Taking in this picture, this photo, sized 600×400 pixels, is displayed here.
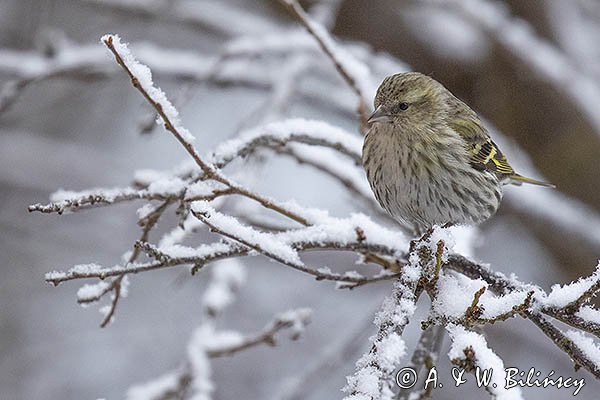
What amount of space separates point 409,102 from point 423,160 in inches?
10.6

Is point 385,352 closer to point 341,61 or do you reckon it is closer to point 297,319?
point 297,319

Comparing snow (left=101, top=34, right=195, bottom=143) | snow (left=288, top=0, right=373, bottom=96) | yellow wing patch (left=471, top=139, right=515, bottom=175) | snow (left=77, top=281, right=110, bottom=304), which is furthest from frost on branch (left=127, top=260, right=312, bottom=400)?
yellow wing patch (left=471, top=139, right=515, bottom=175)

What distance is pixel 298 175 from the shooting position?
7848 mm

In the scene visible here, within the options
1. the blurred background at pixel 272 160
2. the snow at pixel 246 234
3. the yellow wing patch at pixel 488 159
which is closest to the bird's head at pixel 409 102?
the yellow wing patch at pixel 488 159

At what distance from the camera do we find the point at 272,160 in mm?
4020

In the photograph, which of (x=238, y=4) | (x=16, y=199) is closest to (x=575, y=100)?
(x=238, y=4)

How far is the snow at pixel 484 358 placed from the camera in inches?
63.0

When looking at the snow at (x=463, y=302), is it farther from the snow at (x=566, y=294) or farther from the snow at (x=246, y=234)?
the snow at (x=246, y=234)

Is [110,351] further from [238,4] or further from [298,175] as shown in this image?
[238,4]

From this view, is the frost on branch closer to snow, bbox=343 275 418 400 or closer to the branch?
the branch

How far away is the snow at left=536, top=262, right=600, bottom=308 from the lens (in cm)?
176

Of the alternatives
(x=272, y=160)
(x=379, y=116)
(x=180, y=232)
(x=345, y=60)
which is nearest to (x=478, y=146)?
(x=379, y=116)

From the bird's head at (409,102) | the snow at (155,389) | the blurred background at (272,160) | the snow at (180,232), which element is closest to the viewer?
the snow at (180,232)

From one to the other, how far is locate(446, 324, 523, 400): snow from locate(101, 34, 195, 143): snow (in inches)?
32.0
